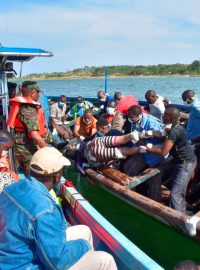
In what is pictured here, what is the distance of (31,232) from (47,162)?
1.96 ft

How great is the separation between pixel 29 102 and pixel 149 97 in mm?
3249

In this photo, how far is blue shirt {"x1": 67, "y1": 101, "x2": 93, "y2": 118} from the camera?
10.7m

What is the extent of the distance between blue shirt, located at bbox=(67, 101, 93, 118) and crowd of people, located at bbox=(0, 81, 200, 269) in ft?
7.25

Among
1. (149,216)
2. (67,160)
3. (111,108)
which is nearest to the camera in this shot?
(67,160)

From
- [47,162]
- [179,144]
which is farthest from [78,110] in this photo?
[47,162]

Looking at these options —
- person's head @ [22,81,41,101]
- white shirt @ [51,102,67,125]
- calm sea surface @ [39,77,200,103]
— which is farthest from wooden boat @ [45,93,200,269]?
calm sea surface @ [39,77,200,103]

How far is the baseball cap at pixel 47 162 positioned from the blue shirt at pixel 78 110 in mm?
7857

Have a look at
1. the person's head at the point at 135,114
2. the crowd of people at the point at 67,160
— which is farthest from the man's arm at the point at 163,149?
the person's head at the point at 135,114

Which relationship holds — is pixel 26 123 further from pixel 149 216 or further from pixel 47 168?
pixel 47 168

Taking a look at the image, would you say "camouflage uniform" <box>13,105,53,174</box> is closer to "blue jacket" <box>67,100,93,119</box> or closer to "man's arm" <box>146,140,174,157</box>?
"man's arm" <box>146,140,174,157</box>

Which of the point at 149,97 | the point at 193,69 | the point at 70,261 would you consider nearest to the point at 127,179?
the point at 70,261

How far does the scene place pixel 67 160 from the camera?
284 centimetres

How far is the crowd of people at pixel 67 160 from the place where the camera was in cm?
226

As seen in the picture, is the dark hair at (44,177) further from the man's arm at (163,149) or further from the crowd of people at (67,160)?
the man's arm at (163,149)
